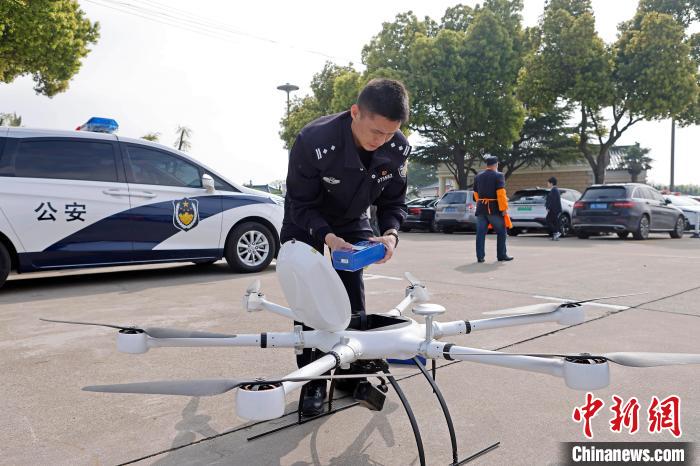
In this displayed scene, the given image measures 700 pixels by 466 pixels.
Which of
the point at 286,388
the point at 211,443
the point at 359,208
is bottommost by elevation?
the point at 211,443

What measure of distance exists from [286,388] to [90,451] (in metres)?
1.16

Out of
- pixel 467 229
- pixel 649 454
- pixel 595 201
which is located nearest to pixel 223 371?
pixel 649 454

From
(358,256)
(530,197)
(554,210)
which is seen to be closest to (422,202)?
(530,197)

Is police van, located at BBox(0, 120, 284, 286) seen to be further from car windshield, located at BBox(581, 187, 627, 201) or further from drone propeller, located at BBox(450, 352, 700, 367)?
car windshield, located at BBox(581, 187, 627, 201)

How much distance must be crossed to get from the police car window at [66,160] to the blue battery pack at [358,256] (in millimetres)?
4820

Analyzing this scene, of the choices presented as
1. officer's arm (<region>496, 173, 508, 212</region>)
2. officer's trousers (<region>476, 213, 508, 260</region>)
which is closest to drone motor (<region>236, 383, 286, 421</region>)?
officer's trousers (<region>476, 213, 508, 260</region>)

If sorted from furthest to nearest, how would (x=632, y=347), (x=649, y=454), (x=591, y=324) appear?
1. (x=591, y=324)
2. (x=632, y=347)
3. (x=649, y=454)

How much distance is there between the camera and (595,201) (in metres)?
13.1

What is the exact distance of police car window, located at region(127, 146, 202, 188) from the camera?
624 centimetres

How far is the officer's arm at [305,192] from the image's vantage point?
234cm

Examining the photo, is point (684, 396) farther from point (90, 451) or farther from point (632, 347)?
point (90, 451)

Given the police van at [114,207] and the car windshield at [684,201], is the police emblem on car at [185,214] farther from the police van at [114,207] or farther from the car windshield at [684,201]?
the car windshield at [684,201]

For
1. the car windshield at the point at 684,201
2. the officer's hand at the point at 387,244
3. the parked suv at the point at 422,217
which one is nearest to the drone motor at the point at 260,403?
the officer's hand at the point at 387,244

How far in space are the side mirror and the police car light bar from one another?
116 centimetres
